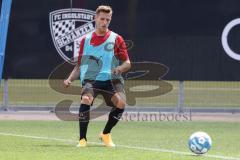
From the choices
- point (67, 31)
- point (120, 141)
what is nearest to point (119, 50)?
point (120, 141)

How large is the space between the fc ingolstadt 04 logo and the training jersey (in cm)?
674

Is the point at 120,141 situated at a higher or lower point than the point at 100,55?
lower

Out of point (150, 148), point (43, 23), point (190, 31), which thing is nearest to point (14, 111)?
point (43, 23)

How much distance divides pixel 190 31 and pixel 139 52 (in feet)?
4.66

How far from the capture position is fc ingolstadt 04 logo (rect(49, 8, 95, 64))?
18469 millimetres

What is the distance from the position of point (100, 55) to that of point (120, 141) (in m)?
1.85

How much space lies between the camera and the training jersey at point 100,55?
1151cm

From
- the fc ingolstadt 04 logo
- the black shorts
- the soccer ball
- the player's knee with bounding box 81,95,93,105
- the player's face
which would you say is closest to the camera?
the soccer ball

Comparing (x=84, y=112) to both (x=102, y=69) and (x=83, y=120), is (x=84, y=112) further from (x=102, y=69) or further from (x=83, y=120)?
(x=102, y=69)

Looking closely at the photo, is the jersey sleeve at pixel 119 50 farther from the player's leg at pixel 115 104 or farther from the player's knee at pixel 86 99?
the player's knee at pixel 86 99

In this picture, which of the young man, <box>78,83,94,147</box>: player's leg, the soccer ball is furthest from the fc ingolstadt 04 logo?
the soccer ball

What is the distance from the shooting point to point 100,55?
454 inches

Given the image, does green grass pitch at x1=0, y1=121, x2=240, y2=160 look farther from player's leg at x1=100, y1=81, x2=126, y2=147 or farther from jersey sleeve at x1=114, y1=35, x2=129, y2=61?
jersey sleeve at x1=114, y1=35, x2=129, y2=61

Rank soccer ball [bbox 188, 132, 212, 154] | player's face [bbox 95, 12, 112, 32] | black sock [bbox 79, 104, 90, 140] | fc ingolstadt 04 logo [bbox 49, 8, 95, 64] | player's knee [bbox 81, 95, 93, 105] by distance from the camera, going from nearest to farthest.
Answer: soccer ball [bbox 188, 132, 212, 154] → player's face [bbox 95, 12, 112, 32] → black sock [bbox 79, 104, 90, 140] → player's knee [bbox 81, 95, 93, 105] → fc ingolstadt 04 logo [bbox 49, 8, 95, 64]
